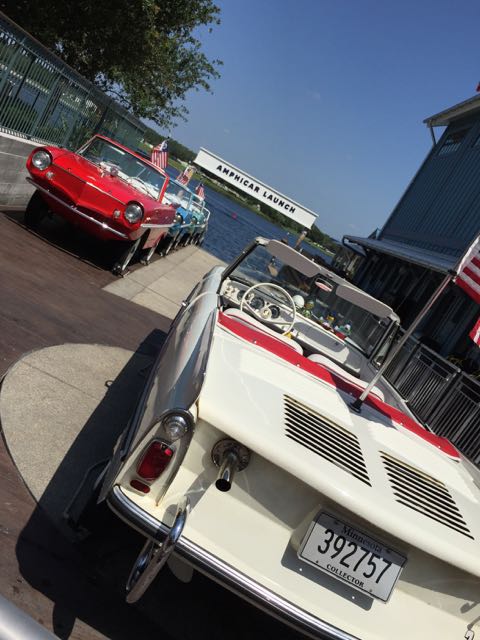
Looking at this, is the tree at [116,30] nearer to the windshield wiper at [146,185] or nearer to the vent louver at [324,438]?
the windshield wiper at [146,185]

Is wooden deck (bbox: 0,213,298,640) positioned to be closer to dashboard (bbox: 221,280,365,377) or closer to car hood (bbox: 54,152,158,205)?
dashboard (bbox: 221,280,365,377)

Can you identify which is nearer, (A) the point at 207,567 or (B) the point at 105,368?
(A) the point at 207,567

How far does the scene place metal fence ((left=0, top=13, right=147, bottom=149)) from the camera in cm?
870

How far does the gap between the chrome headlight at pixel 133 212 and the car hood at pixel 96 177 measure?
0.29ft

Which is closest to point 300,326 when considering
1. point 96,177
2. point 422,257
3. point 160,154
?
point 96,177

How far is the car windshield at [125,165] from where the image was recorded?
948 cm

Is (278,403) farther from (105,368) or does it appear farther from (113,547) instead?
(105,368)

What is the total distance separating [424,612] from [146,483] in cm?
125

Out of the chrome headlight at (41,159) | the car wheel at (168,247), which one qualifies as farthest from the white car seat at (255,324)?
the car wheel at (168,247)

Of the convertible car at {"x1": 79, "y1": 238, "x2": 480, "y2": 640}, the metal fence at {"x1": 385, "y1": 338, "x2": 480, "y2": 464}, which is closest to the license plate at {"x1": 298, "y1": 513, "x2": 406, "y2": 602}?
the convertible car at {"x1": 79, "y1": 238, "x2": 480, "y2": 640}

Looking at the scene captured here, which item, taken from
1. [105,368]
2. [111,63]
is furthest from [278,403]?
[111,63]

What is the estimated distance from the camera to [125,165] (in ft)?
32.5

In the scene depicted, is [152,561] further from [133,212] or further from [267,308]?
[133,212]

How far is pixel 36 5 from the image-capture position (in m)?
14.6
